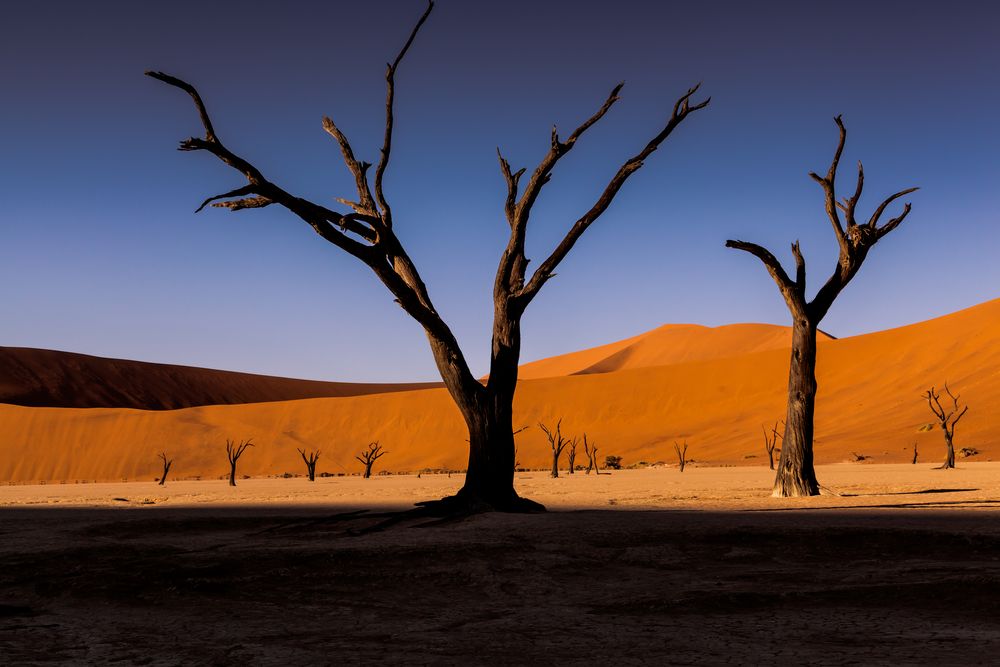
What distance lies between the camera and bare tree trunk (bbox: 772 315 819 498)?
17.5 meters

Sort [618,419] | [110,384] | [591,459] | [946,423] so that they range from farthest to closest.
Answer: [110,384] < [618,419] < [591,459] < [946,423]

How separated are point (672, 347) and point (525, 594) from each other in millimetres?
142549

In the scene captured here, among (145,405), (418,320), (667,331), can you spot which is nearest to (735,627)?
(418,320)

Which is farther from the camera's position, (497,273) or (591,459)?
(591,459)

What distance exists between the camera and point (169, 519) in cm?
1407

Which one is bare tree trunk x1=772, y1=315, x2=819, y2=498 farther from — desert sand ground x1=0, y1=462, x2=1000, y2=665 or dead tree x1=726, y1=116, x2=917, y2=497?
desert sand ground x1=0, y1=462, x2=1000, y2=665

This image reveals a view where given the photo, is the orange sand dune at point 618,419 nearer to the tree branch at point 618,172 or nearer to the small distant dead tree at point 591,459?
the small distant dead tree at point 591,459

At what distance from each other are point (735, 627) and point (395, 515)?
25.6 feet

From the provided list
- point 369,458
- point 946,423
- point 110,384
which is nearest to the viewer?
point 946,423

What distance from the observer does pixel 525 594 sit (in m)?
7.34

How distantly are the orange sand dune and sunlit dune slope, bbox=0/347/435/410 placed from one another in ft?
80.1

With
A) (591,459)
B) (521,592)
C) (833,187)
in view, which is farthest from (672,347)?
(521,592)

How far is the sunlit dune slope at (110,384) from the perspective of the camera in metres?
97.1

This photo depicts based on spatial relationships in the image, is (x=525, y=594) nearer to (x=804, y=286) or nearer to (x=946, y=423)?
(x=804, y=286)
